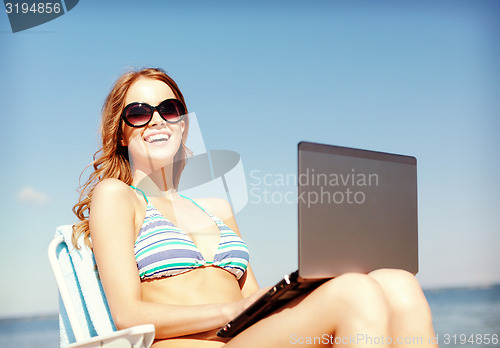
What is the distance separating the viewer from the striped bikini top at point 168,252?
2.07 metres

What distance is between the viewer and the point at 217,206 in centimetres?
269

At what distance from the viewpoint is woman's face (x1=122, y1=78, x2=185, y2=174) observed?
2436 millimetres

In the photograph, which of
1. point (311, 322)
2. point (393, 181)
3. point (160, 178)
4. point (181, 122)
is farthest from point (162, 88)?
point (311, 322)

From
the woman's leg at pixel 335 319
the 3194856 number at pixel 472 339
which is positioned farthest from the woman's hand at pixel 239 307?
the 3194856 number at pixel 472 339

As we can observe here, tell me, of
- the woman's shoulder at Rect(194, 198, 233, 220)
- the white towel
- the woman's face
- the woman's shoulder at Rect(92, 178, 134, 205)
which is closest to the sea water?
the woman's shoulder at Rect(194, 198, 233, 220)

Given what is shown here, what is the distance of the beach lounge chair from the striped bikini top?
0.91 ft

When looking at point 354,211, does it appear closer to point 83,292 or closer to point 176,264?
point 176,264

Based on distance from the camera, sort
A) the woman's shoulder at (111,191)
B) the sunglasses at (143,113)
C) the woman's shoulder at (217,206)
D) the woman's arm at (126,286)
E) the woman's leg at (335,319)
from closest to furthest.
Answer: the woman's leg at (335,319) → the woman's arm at (126,286) → the woman's shoulder at (111,191) → the sunglasses at (143,113) → the woman's shoulder at (217,206)

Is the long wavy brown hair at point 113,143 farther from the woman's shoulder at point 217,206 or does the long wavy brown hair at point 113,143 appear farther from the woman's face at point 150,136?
the woman's shoulder at point 217,206

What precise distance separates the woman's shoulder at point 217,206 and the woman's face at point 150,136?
0.30 meters

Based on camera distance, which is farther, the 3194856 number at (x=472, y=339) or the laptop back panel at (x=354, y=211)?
the 3194856 number at (x=472, y=339)

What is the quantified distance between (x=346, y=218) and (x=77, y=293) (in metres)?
1.28

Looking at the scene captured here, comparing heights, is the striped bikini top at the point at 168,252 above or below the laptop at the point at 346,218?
below

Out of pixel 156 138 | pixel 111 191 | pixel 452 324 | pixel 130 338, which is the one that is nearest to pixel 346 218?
pixel 130 338
